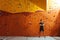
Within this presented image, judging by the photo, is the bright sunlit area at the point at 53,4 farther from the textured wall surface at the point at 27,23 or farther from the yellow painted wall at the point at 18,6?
the yellow painted wall at the point at 18,6

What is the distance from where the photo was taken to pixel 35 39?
2.05 metres

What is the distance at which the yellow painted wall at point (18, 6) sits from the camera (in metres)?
2.25

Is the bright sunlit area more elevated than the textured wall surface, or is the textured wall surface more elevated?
the bright sunlit area

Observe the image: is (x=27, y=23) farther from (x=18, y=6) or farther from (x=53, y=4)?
(x=53, y=4)

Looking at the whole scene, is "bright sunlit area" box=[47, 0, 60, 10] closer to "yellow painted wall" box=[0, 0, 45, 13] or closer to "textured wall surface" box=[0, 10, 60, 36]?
"textured wall surface" box=[0, 10, 60, 36]

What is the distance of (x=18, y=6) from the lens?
227cm

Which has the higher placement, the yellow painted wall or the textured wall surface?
the yellow painted wall

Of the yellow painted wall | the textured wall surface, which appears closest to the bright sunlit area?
the textured wall surface

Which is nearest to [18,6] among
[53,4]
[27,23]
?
[27,23]

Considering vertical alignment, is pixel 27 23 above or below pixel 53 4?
below

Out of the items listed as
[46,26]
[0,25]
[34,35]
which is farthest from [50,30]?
[0,25]

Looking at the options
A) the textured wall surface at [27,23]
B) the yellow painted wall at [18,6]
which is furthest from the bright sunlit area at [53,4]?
the yellow painted wall at [18,6]

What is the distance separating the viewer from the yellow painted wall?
88.7 inches

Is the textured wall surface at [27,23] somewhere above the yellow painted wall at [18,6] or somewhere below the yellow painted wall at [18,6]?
below
